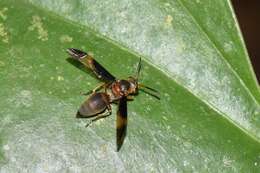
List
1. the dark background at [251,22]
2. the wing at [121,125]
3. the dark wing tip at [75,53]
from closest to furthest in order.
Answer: the wing at [121,125] < the dark wing tip at [75,53] < the dark background at [251,22]

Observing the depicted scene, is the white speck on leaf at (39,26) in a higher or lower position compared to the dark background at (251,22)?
higher

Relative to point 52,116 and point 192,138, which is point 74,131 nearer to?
point 52,116

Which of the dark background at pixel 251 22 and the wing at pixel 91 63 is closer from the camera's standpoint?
the wing at pixel 91 63

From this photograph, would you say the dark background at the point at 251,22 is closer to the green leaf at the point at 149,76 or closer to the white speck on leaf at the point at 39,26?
the green leaf at the point at 149,76

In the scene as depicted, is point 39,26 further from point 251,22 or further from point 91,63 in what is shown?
point 251,22

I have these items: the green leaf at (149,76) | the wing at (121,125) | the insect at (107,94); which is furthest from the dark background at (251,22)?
the wing at (121,125)
